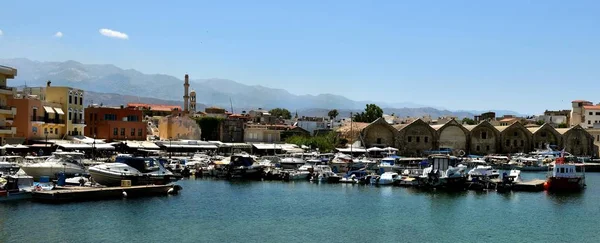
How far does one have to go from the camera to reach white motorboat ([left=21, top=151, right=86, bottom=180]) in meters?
45.1

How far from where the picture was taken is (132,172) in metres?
44.2

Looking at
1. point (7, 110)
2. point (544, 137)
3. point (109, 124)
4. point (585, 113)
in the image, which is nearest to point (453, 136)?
point (544, 137)

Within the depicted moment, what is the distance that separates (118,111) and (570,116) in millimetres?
86145

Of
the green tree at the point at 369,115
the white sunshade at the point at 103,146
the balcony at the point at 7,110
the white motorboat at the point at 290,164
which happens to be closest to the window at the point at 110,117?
the white sunshade at the point at 103,146

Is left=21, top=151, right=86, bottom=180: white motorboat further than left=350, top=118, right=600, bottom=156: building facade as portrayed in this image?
No

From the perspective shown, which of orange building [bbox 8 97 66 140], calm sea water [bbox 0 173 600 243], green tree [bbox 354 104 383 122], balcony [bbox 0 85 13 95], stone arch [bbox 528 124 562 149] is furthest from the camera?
green tree [bbox 354 104 383 122]

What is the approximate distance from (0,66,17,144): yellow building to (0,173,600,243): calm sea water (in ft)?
64.1

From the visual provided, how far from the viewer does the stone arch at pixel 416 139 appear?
89.1 meters

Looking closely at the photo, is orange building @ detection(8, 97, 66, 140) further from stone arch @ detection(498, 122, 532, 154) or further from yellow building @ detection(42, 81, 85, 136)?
stone arch @ detection(498, 122, 532, 154)

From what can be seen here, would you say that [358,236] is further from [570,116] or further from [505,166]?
[570,116]

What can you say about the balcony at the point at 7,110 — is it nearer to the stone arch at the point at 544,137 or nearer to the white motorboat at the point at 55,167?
the white motorboat at the point at 55,167

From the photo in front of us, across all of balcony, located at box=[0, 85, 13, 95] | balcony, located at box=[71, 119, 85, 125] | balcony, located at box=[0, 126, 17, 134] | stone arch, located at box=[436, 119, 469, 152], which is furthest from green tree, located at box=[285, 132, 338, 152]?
balcony, located at box=[0, 85, 13, 95]

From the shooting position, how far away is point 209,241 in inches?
1125

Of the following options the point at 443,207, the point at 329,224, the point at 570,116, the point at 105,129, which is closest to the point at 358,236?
the point at 329,224
